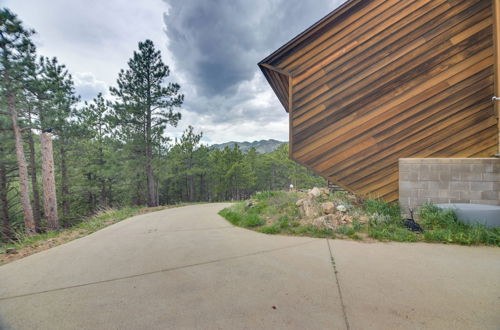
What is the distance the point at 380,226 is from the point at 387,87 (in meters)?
3.59

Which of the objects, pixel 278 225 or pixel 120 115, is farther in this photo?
pixel 120 115

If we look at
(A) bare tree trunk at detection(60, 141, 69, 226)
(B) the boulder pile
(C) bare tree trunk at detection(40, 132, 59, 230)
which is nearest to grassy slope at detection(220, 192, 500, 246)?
(B) the boulder pile

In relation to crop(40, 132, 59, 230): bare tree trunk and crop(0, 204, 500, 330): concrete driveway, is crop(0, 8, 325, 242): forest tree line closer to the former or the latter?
crop(40, 132, 59, 230): bare tree trunk

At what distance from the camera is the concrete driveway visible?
150 cm

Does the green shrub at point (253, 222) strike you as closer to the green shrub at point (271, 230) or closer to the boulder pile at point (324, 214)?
the green shrub at point (271, 230)

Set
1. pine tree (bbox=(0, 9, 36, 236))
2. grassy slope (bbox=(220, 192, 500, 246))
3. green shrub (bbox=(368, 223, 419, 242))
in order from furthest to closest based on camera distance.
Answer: pine tree (bbox=(0, 9, 36, 236)) < green shrub (bbox=(368, 223, 419, 242)) < grassy slope (bbox=(220, 192, 500, 246))

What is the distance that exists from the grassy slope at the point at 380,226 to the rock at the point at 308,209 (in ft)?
0.56

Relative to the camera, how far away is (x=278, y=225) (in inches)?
164

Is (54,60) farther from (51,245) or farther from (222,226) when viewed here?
(222,226)

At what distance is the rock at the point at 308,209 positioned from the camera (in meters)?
4.38

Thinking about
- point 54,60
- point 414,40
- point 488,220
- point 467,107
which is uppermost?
point 54,60

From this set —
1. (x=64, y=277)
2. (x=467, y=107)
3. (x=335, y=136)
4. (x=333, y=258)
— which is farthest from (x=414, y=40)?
(x=64, y=277)

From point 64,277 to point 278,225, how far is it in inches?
143

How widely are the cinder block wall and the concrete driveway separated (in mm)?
1718
